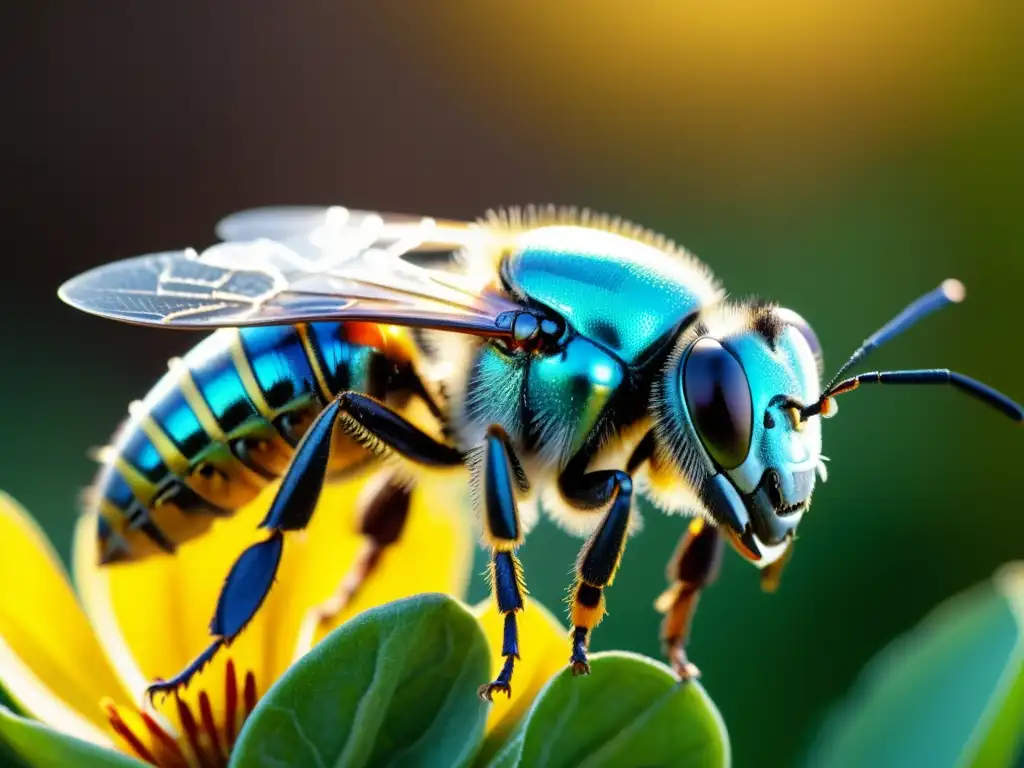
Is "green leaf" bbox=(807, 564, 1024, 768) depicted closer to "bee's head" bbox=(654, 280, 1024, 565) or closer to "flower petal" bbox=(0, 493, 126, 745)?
"bee's head" bbox=(654, 280, 1024, 565)

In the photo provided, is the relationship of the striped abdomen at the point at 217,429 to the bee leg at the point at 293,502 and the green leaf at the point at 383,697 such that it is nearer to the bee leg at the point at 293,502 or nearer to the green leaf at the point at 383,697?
the bee leg at the point at 293,502

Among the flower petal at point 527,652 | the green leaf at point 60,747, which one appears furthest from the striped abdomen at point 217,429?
the green leaf at point 60,747

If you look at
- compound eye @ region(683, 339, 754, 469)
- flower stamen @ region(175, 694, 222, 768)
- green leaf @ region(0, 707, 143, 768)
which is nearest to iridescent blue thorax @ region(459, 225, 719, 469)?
compound eye @ region(683, 339, 754, 469)

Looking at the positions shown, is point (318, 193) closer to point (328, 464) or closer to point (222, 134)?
point (222, 134)

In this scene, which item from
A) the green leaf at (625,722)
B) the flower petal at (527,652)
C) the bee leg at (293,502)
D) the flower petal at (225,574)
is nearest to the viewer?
the green leaf at (625,722)

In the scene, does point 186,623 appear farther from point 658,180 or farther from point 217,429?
point 658,180
